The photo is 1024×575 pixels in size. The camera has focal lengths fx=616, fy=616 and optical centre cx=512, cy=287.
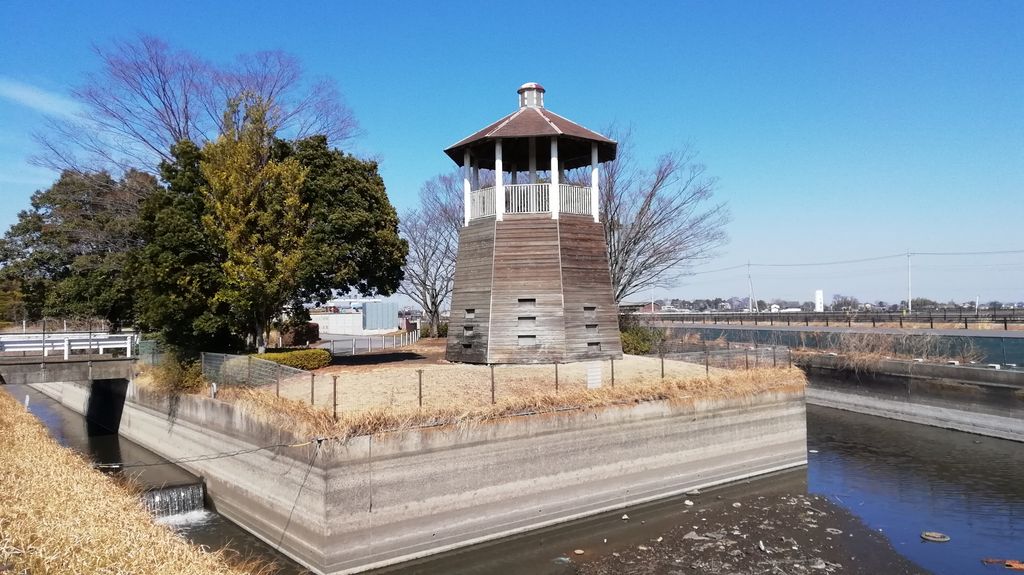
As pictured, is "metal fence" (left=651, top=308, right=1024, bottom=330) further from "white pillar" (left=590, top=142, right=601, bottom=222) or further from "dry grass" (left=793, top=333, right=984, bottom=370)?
"white pillar" (left=590, top=142, right=601, bottom=222)

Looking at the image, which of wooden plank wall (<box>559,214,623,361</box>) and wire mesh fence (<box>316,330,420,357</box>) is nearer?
wooden plank wall (<box>559,214,623,361</box>)

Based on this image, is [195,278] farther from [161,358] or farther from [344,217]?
[344,217]

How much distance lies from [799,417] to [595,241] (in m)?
9.02

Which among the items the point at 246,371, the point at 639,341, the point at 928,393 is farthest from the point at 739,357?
the point at 246,371

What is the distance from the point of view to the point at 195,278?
20.4 metres

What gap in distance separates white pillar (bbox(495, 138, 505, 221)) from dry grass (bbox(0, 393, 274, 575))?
13304 millimetres

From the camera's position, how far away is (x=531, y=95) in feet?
79.0

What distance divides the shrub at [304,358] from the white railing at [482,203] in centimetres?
741

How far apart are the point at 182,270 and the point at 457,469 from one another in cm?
1291

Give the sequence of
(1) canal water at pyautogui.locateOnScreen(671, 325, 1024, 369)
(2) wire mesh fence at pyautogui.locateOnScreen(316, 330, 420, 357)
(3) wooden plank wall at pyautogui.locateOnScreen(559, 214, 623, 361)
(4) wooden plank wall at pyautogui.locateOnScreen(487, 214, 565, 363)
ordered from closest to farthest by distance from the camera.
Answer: (4) wooden plank wall at pyautogui.locateOnScreen(487, 214, 565, 363) → (3) wooden plank wall at pyautogui.locateOnScreen(559, 214, 623, 361) → (1) canal water at pyautogui.locateOnScreen(671, 325, 1024, 369) → (2) wire mesh fence at pyautogui.locateOnScreen(316, 330, 420, 357)

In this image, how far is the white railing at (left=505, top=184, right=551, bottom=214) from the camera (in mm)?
21953

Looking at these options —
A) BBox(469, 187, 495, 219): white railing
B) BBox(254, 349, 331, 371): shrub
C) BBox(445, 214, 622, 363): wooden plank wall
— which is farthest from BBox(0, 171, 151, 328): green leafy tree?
BBox(445, 214, 622, 363): wooden plank wall

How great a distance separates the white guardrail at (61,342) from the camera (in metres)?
22.8

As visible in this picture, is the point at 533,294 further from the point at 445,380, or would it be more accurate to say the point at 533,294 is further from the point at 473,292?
the point at 445,380
